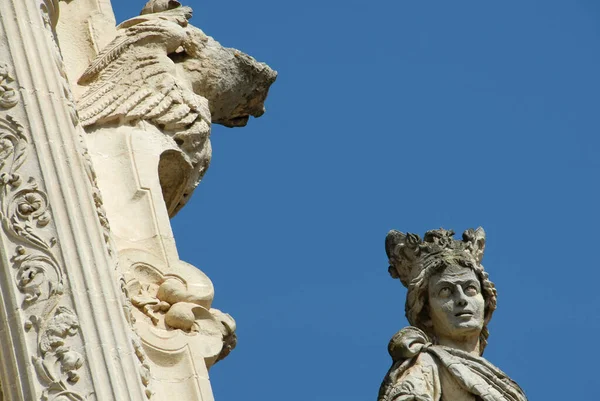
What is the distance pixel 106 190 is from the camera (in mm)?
20250

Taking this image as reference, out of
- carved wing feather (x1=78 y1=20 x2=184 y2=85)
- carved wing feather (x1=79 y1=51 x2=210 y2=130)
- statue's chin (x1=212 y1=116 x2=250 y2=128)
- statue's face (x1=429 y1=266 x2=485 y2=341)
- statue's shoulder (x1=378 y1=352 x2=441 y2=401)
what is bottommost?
statue's shoulder (x1=378 y1=352 x2=441 y2=401)

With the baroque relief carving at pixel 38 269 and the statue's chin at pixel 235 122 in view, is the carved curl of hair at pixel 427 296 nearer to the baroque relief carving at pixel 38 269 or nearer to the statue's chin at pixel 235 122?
the statue's chin at pixel 235 122

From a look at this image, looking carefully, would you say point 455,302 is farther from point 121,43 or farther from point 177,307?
point 121,43

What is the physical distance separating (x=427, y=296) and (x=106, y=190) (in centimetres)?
220

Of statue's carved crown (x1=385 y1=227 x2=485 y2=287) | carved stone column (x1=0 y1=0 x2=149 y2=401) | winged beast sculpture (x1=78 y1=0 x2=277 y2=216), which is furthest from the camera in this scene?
winged beast sculpture (x1=78 y1=0 x2=277 y2=216)

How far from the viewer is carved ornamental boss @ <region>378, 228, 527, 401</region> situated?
19.8m

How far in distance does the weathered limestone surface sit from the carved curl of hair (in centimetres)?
125

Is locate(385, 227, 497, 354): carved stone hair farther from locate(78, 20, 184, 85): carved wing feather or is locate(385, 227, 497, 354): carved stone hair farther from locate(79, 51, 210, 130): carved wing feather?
locate(78, 20, 184, 85): carved wing feather

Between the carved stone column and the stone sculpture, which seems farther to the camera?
the stone sculpture

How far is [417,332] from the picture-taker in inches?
793

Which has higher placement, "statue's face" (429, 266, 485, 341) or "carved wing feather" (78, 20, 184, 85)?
"carved wing feather" (78, 20, 184, 85)

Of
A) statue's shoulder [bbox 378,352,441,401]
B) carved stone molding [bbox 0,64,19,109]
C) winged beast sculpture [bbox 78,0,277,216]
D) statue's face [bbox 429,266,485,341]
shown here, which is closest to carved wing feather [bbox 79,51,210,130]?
winged beast sculpture [bbox 78,0,277,216]

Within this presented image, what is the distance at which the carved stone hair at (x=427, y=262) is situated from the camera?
20266mm

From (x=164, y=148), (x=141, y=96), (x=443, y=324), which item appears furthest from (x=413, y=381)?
(x=141, y=96)
